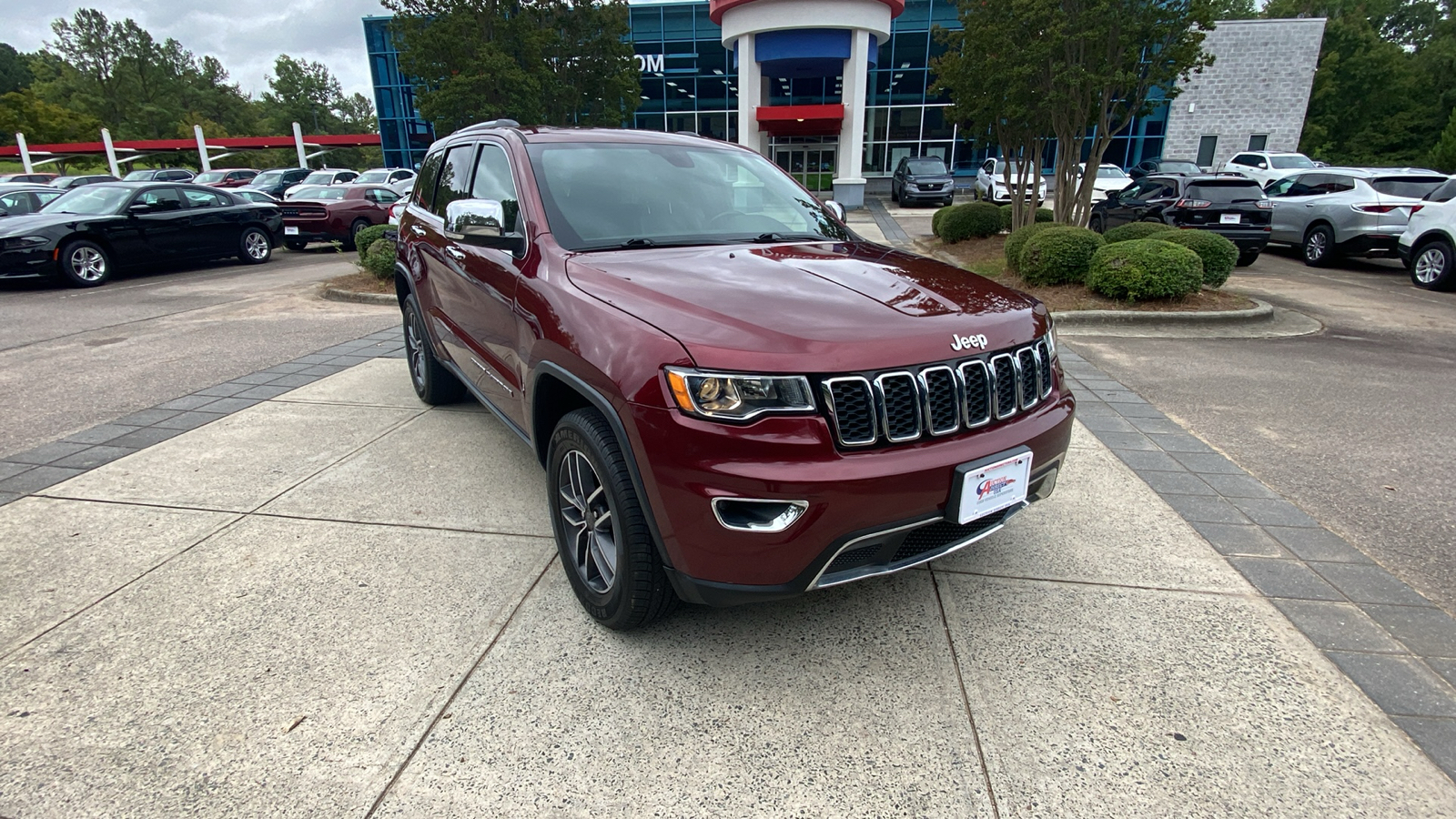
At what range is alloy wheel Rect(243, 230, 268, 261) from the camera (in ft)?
46.4

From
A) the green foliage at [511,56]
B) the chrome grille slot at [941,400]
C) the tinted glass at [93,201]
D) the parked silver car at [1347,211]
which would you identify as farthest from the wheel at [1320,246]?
the tinted glass at [93,201]

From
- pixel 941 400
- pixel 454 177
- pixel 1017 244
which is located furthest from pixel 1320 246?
pixel 454 177

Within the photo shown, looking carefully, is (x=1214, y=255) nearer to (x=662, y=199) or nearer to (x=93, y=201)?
(x=662, y=199)

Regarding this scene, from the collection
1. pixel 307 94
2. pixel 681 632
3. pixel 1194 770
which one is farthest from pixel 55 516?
pixel 307 94

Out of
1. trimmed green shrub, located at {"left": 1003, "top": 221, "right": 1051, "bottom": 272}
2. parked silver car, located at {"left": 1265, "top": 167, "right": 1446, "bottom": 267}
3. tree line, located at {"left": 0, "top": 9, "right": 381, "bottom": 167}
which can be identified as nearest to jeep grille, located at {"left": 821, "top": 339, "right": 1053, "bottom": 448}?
trimmed green shrub, located at {"left": 1003, "top": 221, "right": 1051, "bottom": 272}

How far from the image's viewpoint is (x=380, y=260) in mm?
10250

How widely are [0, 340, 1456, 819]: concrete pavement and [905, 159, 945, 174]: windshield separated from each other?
2480 cm

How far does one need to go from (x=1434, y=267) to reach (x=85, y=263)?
1967 cm

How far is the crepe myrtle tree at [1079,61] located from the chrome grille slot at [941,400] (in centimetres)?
992

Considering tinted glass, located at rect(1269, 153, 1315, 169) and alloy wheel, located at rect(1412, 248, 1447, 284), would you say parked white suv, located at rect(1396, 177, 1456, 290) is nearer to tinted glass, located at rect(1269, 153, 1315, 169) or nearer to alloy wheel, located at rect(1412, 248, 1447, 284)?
alloy wheel, located at rect(1412, 248, 1447, 284)

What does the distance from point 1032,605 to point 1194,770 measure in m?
0.85

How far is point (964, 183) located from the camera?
34.0 m

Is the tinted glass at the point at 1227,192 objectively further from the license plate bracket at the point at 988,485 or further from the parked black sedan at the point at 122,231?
the parked black sedan at the point at 122,231

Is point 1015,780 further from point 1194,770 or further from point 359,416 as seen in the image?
point 359,416
